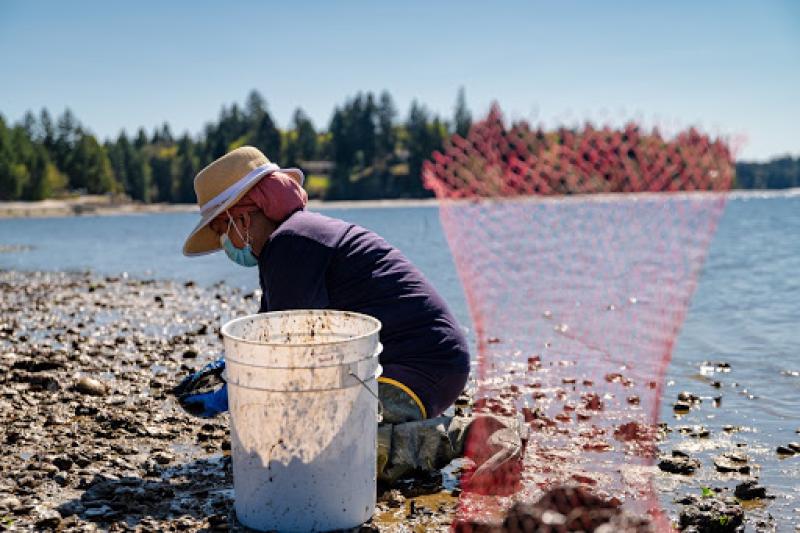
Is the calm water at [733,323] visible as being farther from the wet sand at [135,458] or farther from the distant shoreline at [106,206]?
the distant shoreline at [106,206]

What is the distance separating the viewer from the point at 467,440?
5.25 m

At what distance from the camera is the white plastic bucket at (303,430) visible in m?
3.60

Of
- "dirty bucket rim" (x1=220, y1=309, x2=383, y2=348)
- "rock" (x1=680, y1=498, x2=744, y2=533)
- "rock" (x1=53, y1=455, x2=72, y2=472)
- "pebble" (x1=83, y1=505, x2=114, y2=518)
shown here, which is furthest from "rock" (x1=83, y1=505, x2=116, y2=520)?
"rock" (x1=680, y1=498, x2=744, y2=533)

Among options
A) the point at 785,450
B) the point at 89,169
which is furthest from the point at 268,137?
the point at 785,450

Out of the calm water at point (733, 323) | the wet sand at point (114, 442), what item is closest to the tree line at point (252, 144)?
the calm water at point (733, 323)

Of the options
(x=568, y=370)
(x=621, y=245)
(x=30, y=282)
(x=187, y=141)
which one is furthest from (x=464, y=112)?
(x=568, y=370)

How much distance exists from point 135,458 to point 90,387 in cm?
217

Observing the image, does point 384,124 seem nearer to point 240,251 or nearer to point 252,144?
point 252,144

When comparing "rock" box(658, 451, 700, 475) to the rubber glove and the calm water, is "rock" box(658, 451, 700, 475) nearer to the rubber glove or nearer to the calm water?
the calm water

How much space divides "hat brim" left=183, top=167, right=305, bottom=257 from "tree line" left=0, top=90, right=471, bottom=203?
109 m

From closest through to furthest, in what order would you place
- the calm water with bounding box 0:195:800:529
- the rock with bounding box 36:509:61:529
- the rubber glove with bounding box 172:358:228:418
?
1. the rock with bounding box 36:509:61:529
2. the rubber glove with bounding box 172:358:228:418
3. the calm water with bounding box 0:195:800:529

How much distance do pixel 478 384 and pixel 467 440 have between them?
3245 millimetres

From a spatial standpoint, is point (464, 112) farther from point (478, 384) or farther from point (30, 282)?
point (478, 384)

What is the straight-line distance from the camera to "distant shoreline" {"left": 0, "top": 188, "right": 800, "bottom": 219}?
101750 millimetres
